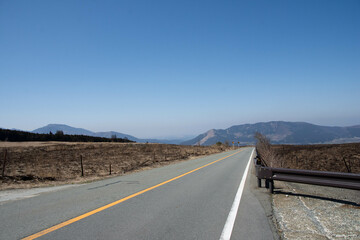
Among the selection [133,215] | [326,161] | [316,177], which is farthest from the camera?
[326,161]

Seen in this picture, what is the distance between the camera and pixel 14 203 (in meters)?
6.46

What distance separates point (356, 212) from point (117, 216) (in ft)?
17.6

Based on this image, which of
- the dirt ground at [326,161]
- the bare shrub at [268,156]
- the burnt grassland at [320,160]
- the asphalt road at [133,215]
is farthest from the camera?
the dirt ground at [326,161]

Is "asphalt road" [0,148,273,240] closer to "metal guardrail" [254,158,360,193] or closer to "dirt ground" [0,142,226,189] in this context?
"metal guardrail" [254,158,360,193]

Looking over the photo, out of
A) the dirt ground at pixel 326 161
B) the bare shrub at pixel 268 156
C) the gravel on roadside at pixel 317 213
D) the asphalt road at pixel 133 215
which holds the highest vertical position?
the asphalt road at pixel 133 215

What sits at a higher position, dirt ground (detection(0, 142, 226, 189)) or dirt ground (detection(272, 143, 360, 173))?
dirt ground (detection(0, 142, 226, 189))

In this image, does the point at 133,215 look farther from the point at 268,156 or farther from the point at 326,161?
the point at 326,161

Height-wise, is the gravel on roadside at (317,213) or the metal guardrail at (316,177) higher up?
the metal guardrail at (316,177)

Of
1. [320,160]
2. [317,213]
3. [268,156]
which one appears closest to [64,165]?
[317,213]

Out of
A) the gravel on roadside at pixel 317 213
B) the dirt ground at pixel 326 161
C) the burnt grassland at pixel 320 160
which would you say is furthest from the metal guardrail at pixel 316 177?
the dirt ground at pixel 326 161

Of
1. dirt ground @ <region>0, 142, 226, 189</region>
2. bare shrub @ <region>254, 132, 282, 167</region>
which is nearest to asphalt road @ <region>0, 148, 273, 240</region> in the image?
dirt ground @ <region>0, 142, 226, 189</region>

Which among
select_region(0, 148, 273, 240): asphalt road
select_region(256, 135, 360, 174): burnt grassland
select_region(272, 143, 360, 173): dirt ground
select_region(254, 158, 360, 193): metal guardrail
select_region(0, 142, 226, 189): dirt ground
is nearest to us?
select_region(0, 148, 273, 240): asphalt road

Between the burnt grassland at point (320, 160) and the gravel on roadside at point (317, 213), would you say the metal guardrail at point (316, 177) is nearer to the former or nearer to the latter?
the gravel on roadside at point (317, 213)

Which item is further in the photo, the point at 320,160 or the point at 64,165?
the point at 320,160
